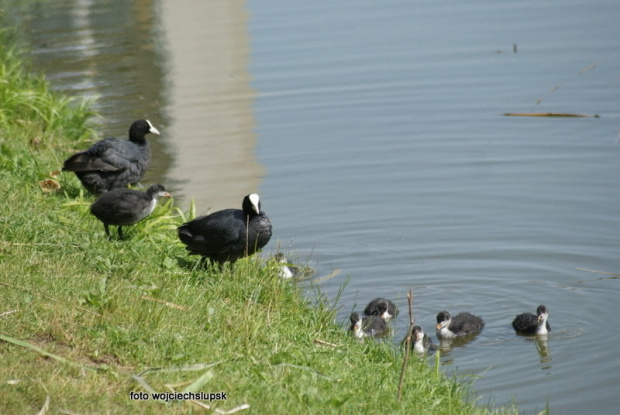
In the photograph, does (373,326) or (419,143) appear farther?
(419,143)

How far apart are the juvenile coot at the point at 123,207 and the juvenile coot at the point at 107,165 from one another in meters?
1.61

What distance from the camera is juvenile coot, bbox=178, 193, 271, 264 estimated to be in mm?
8523

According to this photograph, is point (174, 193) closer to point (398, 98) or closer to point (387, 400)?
point (398, 98)

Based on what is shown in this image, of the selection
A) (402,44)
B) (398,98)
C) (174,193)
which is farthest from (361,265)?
(402,44)

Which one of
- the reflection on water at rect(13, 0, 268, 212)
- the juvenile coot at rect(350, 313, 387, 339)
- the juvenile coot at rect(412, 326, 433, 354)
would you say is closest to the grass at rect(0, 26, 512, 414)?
the juvenile coot at rect(350, 313, 387, 339)

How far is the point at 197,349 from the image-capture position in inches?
246

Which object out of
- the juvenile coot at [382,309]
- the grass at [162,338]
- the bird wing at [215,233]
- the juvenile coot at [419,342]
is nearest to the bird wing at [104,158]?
the grass at [162,338]

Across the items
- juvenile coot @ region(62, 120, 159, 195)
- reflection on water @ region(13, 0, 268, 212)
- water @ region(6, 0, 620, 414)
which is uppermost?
juvenile coot @ region(62, 120, 159, 195)

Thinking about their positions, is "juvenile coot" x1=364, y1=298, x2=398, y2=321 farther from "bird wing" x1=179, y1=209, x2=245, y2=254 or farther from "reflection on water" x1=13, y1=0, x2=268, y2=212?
"reflection on water" x1=13, y1=0, x2=268, y2=212

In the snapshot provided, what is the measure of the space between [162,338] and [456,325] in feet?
11.8

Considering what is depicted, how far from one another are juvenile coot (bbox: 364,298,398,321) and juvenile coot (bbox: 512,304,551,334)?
1163mm

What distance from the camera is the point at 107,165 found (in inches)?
431

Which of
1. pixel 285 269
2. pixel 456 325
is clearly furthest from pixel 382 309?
pixel 285 269

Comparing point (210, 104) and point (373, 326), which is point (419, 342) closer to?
point (373, 326)
